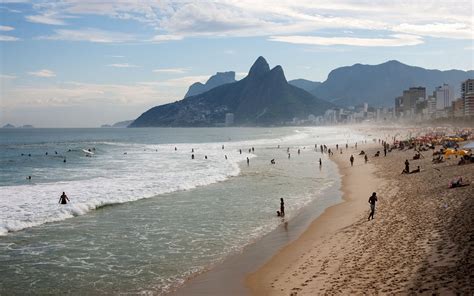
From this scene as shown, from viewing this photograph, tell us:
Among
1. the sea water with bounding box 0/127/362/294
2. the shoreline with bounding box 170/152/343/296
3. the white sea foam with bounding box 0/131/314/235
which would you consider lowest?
the shoreline with bounding box 170/152/343/296

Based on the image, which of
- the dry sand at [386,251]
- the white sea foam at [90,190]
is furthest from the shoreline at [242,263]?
the white sea foam at [90,190]

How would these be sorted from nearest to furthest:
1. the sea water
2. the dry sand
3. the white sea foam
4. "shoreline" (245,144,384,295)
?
the dry sand → "shoreline" (245,144,384,295) → the sea water → the white sea foam

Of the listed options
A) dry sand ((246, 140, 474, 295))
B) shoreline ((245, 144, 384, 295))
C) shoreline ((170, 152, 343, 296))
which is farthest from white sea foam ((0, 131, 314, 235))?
dry sand ((246, 140, 474, 295))

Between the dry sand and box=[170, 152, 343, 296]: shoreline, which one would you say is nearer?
the dry sand

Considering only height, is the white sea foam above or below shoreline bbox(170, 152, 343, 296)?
above

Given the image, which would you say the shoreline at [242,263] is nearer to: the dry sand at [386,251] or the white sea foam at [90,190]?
the dry sand at [386,251]

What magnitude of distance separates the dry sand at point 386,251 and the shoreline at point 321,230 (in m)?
0.03

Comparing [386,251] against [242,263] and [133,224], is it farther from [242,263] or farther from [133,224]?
[133,224]

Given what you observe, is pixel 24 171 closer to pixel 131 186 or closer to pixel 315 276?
pixel 131 186

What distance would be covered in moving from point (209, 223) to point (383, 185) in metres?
15.7

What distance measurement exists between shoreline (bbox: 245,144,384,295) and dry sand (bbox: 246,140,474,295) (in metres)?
0.03

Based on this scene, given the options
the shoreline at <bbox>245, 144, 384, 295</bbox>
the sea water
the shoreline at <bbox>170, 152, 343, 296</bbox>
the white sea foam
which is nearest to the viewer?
the shoreline at <bbox>170, 152, 343, 296</bbox>

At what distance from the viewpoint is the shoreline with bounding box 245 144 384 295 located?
13.6m

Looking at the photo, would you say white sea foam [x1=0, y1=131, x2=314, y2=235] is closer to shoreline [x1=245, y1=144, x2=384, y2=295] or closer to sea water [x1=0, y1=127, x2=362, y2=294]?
sea water [x1=0, y1=127, x2=362, y2=294]
